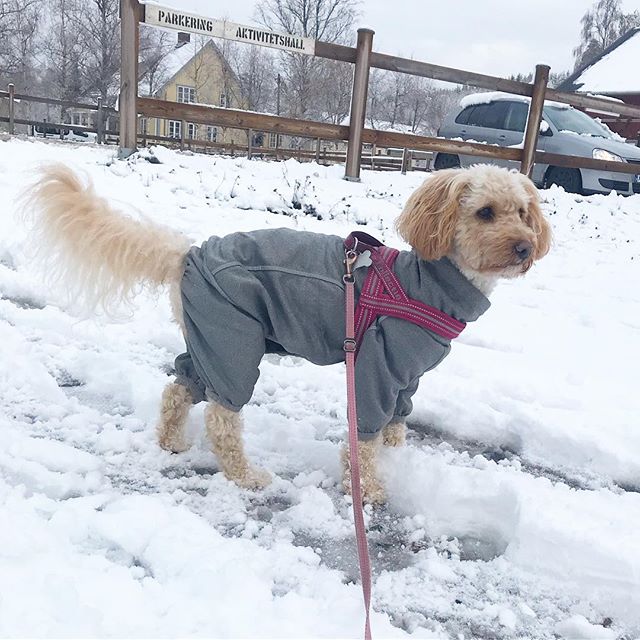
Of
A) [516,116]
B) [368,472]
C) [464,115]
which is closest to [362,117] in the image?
[516,116]

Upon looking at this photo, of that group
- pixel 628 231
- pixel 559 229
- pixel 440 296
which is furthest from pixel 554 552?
pixel 628 231

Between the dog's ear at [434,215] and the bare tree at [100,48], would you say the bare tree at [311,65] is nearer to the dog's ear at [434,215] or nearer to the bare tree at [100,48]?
the bare tree at [100,48]

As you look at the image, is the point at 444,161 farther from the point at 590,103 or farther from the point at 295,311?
the point at 295,311

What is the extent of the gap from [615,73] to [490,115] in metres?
22.3

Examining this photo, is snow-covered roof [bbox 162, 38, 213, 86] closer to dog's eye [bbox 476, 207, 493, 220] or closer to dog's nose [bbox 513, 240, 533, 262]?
dog's eye [bbox 476, 207, 493, 220]

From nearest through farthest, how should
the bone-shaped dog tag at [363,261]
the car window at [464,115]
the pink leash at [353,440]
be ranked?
the pink leash at [353,440]
the bone-shaped dog tag at [363,261]
the car window at [464,115]

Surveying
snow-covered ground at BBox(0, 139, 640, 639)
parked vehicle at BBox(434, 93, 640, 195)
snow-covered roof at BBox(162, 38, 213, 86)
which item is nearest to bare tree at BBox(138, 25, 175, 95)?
snow-covered roof at BBox(162, 38, 213, 86)

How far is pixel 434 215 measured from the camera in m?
2.76

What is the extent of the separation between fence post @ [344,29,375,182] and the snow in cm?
2444

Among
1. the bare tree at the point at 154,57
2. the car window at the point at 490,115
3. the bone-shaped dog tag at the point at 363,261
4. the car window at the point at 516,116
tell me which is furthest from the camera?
the bare tree at the point at 154,57

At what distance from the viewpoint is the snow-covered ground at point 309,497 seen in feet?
6.75

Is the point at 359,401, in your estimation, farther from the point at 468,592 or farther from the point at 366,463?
the point at 468,592

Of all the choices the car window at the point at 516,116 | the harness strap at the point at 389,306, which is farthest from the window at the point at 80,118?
the harness strap at the point at 389,306

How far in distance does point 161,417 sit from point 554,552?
6.05ft
